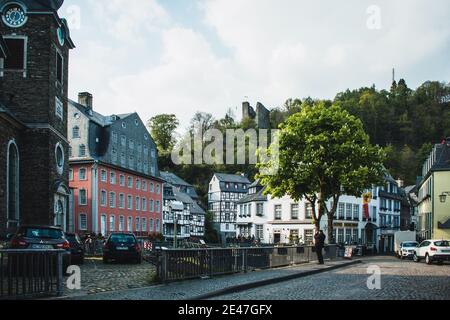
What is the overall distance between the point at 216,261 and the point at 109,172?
148ft

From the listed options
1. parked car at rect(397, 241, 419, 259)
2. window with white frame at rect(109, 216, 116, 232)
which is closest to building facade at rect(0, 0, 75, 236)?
parked car at rect(397, 241, 419, 259)

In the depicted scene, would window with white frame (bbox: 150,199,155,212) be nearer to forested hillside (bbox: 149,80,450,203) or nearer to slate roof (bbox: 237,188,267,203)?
slate roof (bbox: 237,188,267,203)

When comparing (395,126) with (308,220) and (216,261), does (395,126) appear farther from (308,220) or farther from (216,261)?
(216,261)

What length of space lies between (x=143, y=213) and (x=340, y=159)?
126 ft

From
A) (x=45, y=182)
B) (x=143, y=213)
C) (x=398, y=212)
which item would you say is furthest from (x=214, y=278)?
(x=398, y=212)

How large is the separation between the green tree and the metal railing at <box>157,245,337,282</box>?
7594 centimetres

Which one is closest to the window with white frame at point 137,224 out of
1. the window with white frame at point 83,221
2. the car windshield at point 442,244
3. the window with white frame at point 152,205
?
the window with white frame at point 152,205

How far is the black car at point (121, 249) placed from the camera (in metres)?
25.9

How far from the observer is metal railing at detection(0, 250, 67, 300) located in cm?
1088

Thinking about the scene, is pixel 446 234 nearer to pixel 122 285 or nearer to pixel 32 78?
pixel 32 78

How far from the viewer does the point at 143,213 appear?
70.4 meters

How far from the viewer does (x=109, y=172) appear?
61.7 m

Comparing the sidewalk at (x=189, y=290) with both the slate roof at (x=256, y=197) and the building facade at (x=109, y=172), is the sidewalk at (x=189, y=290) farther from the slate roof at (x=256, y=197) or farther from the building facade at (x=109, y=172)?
the slate roof at (x=256, y=197)

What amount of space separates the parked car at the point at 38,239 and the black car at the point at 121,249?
26.9 feet
